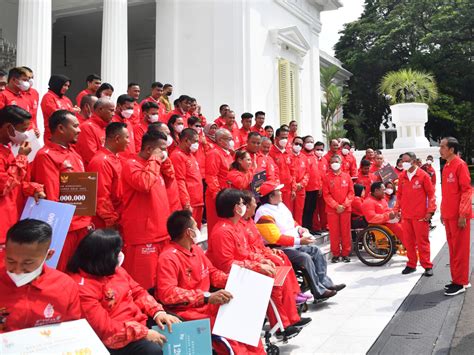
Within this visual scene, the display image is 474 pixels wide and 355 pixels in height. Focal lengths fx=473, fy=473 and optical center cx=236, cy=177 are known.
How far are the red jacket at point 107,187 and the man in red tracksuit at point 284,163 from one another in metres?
5.29

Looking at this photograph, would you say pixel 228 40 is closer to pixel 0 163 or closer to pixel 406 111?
pixel 406 111

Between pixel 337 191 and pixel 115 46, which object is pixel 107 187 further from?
pixel 115 46

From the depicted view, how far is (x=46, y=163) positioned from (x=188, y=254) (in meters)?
1.40

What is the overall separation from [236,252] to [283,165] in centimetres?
525

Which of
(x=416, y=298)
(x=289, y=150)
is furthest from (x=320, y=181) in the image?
(x=416, y=298)

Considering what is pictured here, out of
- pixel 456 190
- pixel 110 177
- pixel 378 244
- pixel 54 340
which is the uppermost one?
pixel 110 177

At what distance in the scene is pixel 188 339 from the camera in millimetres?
3070

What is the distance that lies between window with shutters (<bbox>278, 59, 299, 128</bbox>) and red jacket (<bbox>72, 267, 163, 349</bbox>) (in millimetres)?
12685

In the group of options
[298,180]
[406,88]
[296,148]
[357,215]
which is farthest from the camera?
[406,88]

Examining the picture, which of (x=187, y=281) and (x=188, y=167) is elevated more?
(x=188, y=167)

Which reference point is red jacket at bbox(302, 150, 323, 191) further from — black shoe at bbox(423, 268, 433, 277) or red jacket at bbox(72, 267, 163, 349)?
red jacket at bbox(72, 267, 163, 349)

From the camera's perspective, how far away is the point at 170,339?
3.06 meters

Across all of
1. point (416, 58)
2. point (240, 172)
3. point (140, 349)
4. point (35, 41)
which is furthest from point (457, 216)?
point (416, 58)

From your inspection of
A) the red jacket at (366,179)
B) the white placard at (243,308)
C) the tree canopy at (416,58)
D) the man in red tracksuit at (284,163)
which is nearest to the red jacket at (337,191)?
the man in red tracksuit at (284,163)
